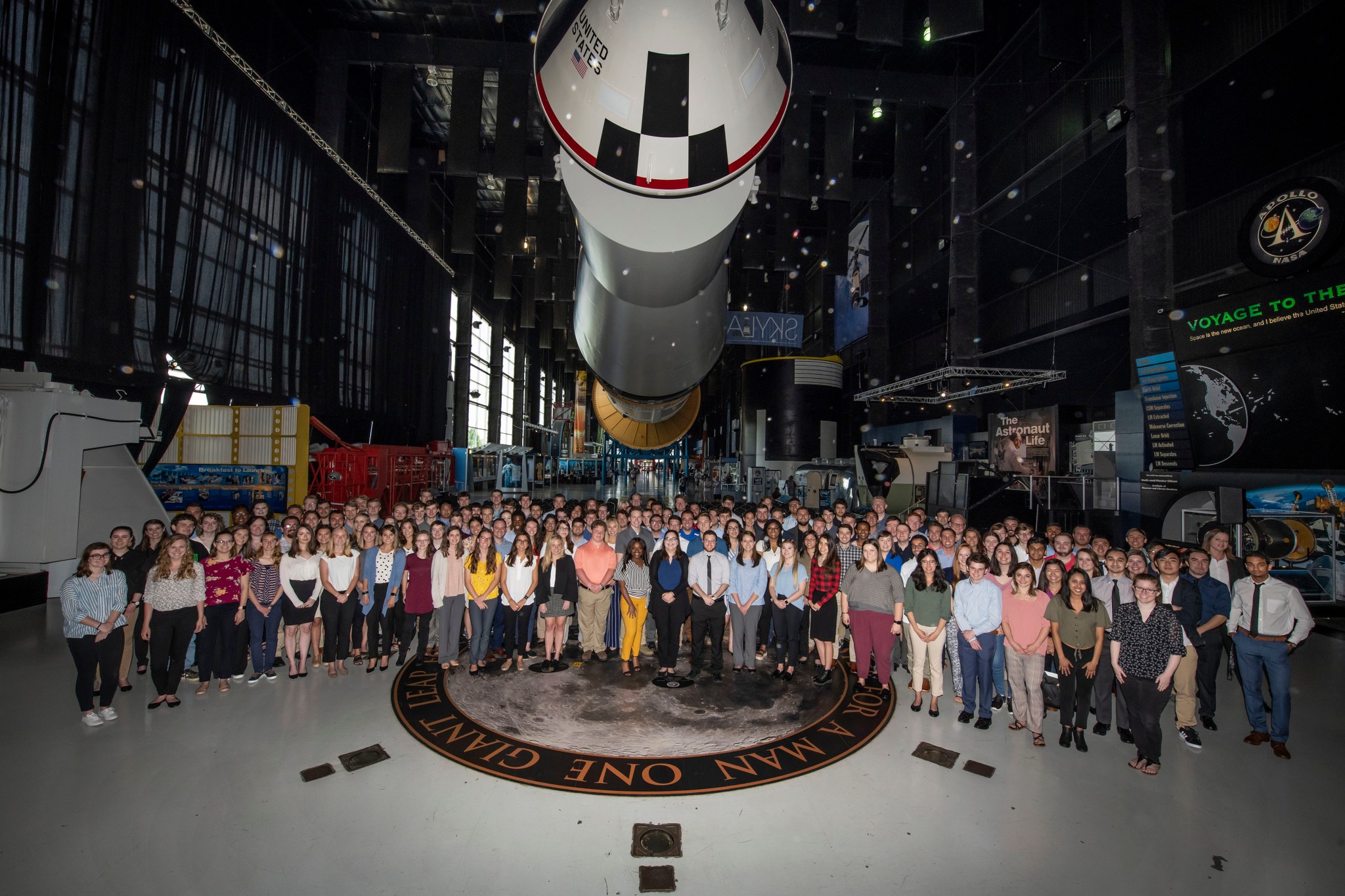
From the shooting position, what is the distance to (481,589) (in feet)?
18.4

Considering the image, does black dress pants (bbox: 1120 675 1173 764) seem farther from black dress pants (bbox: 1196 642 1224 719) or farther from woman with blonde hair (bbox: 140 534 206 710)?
woman with blonde hair (bbox: 140 534 206 710)

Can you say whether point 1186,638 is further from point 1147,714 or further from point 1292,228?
point 1292,228

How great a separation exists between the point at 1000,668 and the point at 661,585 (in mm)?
3229

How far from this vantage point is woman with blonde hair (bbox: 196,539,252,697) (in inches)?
196

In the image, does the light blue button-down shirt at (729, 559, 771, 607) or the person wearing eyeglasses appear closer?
the person wearing eyeglasses

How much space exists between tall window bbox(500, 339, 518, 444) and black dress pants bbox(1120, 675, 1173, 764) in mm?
33863

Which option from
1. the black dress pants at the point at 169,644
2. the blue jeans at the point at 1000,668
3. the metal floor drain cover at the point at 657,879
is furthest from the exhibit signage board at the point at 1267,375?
the black dress pants at the point at 169,644

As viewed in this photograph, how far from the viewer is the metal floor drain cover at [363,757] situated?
3871mm

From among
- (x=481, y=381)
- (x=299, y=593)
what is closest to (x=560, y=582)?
(x=299, y=593)

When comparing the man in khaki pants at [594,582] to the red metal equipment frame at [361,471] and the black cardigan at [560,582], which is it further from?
the red metal equipment frame at [361,471]

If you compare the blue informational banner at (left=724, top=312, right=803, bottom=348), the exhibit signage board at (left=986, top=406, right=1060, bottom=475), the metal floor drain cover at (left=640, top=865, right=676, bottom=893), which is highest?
the blue informational banner at (left=724, top=312, right=803, bottom=348)

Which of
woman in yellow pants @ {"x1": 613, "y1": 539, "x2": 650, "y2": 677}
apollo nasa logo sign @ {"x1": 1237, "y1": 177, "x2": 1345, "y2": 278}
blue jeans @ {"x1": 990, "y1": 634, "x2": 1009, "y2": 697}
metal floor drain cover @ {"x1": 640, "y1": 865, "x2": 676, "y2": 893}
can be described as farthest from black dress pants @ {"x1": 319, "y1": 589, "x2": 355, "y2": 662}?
apollo nasa logo sign @ {"x1": 1237, "y1": 177, "x2": 1345, "y2": 278}

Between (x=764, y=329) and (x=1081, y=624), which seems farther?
(x=764, y=329)

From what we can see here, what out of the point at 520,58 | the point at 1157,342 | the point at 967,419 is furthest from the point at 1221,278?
the point at 520,58
